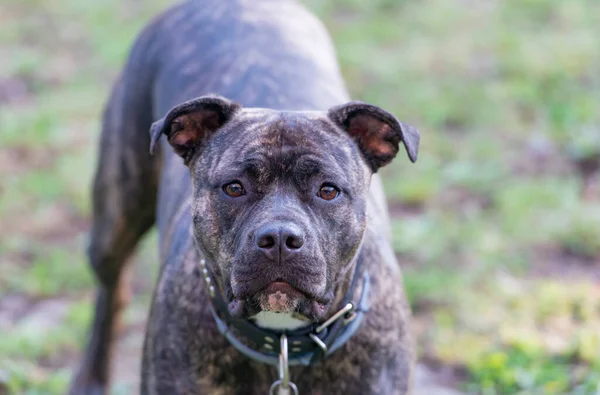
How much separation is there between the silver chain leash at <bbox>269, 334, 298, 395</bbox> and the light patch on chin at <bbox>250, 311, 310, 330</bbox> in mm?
48

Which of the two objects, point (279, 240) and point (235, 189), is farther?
point (235, 189)

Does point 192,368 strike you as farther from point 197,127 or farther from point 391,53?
point 391,53

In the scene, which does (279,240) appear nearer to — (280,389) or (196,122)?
(280,389)

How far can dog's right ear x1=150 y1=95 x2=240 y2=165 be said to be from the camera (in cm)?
379

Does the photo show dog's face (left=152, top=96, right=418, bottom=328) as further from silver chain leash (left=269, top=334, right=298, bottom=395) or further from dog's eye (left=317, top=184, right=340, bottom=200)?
silver chain leash (left=269, top=334, right=298, bottom=395)

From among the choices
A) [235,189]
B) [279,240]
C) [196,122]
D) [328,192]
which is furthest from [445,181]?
[279,240]

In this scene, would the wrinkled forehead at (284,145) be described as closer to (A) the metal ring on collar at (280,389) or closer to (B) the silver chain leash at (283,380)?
(B) the silver chain leash at (283,380)

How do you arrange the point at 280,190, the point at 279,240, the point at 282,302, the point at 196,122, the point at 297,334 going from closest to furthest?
the point at 279,240 < the point at 282,302 < the point at 280,190 < the point at 297,334 < the point at 196,122

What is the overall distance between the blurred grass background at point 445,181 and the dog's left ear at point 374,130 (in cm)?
155

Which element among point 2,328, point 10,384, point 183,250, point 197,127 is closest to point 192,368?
point 183,250

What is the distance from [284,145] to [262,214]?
0.33 metres

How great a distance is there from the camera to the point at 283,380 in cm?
365

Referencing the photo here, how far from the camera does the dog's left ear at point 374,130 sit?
3.78 metres

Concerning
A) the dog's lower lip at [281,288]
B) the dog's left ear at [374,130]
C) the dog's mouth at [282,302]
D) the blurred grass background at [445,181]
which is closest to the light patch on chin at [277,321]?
the dog's mouth at [282,302]
